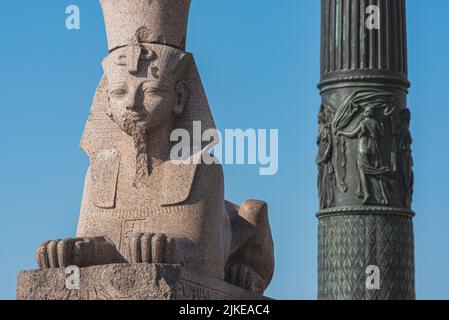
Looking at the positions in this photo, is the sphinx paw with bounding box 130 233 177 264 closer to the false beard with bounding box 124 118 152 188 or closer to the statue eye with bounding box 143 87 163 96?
the false beard with bounding box 124 118 152 188

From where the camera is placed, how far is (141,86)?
8.59 m

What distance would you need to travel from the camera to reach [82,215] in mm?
8891

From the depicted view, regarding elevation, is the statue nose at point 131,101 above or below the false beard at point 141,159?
above

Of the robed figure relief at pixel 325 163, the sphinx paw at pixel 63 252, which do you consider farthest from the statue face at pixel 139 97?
the robed figure relief at pixel 325 163

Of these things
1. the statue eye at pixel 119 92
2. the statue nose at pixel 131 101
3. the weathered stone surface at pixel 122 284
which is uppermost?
the statue eye at pixel 119 92

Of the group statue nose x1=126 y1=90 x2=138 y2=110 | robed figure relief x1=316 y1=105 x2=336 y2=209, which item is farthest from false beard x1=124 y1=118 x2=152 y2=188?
robed figure relief x1=316 y1=105 x2=336 y2=209

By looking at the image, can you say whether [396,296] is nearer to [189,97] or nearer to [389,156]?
[389,156]

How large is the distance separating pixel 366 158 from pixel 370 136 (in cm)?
23

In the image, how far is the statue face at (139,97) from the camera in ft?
28.1

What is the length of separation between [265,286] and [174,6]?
6.71ft

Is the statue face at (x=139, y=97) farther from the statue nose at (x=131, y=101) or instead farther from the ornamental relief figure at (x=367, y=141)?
the ornamental relief figure at (x=367, y=141)

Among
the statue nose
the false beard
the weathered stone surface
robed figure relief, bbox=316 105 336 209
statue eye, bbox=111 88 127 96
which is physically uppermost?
robed figure relief, bbox=316 105 336 209

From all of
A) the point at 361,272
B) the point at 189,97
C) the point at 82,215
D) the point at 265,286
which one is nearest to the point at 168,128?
the point at 189,97

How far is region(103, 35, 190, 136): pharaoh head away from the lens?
28.1ft
